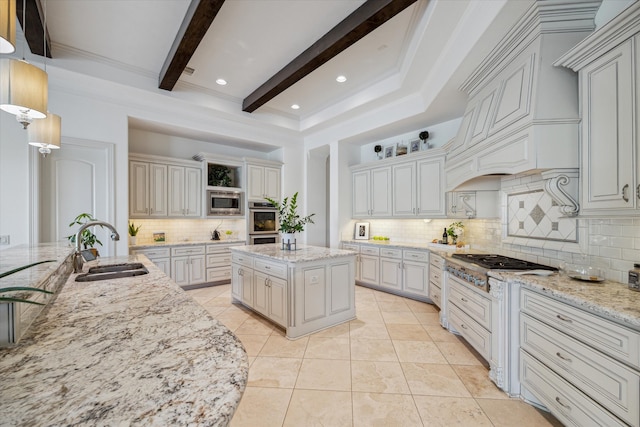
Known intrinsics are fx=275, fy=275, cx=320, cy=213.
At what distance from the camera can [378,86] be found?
13.4 feet

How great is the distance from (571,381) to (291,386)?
182 centimetres

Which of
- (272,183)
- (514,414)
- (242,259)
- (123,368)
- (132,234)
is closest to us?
(123,368)

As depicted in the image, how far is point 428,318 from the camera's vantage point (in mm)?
3557

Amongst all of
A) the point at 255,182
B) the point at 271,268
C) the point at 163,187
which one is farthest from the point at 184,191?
the point at 271,268

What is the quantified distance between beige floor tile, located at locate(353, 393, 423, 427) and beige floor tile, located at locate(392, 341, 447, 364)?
1.90 feet

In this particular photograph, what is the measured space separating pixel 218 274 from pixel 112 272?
9.77 ft

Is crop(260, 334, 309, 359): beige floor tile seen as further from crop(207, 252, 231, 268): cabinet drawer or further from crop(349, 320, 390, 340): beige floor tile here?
crop(207, 252, 231, 268): cabinet drawer

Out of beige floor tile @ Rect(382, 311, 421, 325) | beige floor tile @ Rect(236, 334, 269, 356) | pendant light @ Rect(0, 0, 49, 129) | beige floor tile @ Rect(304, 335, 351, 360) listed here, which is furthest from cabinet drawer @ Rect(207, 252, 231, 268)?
pendant light @ Rect(0, 0, 49, 129)

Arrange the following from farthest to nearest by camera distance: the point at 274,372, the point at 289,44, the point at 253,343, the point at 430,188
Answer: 1. the point at 430,188
2. the point at 289,44
3. the point at 253,343
4. the point at 274,372

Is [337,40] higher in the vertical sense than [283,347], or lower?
higher

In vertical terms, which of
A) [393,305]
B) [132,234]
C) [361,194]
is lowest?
[393,305]

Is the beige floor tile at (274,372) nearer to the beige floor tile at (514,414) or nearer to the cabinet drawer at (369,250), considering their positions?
the beige floor tile at (514,414)

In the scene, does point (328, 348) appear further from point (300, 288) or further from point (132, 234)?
point (132, 234)

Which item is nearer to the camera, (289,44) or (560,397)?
(560,397)
